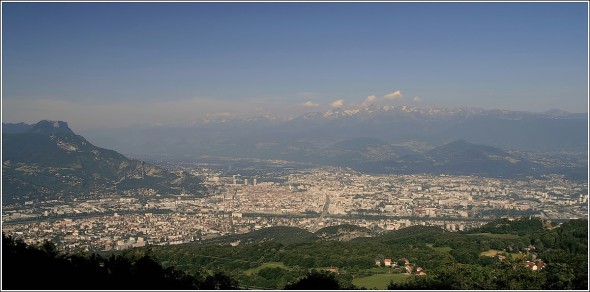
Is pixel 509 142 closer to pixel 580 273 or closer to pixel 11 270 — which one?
pixel 580 273

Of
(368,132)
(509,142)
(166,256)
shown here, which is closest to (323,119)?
(368,132)

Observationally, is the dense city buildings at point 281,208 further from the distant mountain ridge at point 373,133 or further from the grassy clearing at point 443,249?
the distant mountain ridge at point 373,133

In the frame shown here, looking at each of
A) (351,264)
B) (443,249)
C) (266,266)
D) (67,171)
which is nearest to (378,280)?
(351,264)

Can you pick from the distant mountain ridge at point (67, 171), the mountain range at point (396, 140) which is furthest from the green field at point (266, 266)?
the mountain range at point (396, 140)

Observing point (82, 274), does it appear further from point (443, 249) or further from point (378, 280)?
point (443, 249)


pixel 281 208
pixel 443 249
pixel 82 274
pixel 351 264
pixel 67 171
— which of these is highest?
pixel 67 171
